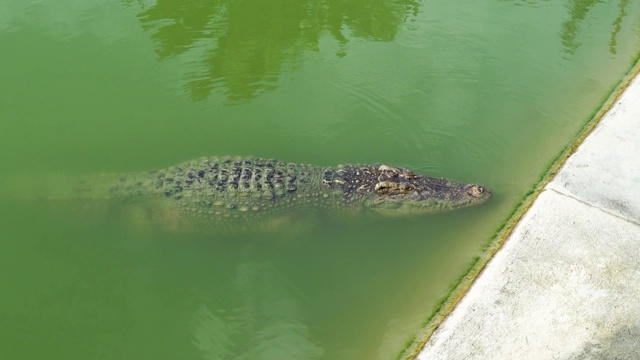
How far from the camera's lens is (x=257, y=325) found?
14.0 feet

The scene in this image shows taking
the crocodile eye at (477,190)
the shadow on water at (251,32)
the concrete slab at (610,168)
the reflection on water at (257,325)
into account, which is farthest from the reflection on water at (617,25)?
the reflection on water at (257,325)

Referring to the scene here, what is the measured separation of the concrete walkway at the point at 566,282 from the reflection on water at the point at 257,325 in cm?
100

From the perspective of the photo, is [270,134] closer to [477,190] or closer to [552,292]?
[477,190]

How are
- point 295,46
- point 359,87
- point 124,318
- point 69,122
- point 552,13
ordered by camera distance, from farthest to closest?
1. point 552,13
2. point 295,46
3. point 359,87
4. point 69,122
5. point 124,318

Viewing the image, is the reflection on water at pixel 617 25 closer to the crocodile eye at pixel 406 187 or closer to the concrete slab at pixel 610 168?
the concrete slab at pixel 610 168

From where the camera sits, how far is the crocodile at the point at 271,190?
16.4ft

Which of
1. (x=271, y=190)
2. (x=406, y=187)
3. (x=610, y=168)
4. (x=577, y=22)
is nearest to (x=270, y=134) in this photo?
(x=271, y=190)

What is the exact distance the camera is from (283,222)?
5.04 m

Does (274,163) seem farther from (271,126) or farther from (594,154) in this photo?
(594,154)

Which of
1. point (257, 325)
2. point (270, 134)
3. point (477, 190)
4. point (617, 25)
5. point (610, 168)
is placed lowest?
point (257, 325)

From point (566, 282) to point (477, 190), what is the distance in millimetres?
1296

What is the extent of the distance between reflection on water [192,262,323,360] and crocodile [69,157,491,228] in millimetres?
710

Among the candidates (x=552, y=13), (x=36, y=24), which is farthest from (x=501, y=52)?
(x=36, y=24)

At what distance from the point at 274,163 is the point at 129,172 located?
1.39 meters
